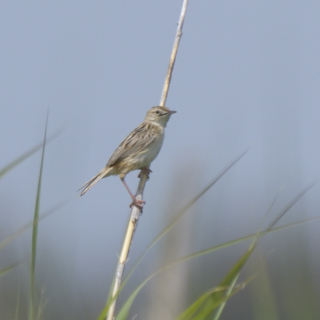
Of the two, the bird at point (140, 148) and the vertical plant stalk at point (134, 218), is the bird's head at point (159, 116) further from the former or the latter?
the vertical plant stalk at point (134, 218)

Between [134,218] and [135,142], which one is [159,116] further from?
[134,218]

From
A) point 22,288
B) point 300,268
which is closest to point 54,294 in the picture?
point 22,288

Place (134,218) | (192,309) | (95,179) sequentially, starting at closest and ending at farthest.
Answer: (192,309), (134,218), (95,179)

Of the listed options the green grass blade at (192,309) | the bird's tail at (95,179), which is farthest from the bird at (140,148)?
the green grass blade at (192,309)

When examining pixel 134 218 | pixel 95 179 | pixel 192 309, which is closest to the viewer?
pixel 192 309

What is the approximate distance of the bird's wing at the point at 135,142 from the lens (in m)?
5.93

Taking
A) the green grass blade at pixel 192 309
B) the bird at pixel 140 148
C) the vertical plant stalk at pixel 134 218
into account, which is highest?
the bird at pixel 140 148

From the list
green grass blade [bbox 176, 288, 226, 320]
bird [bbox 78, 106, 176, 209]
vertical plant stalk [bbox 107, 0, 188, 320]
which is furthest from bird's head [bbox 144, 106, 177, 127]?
green grass blade [bbox 176, 288, 226, 320]

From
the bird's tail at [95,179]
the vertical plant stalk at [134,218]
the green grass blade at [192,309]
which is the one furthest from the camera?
the bird's tail at [95,179]

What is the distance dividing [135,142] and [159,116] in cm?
30

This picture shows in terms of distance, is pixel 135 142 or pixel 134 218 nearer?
pixel 134 218

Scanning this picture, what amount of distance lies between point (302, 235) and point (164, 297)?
89 centimetres

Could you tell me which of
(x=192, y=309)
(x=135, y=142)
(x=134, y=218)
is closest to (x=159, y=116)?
(x=135, y=142)

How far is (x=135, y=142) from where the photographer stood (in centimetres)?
600
